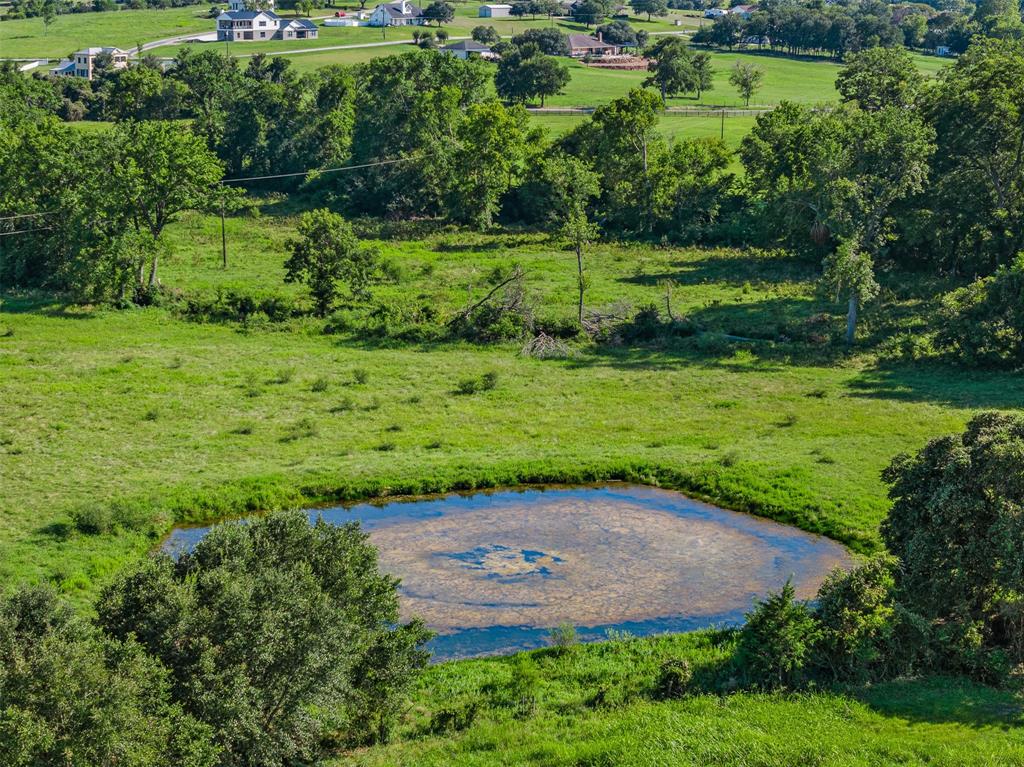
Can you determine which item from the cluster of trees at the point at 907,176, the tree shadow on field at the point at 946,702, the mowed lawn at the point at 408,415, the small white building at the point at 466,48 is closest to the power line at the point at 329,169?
the mowed lawn at the point at 408,415

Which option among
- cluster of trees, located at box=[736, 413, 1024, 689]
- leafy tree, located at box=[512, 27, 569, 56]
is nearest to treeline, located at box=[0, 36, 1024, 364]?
cluster of trees, located at box=[736, 413, 1024, 689]

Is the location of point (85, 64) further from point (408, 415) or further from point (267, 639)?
point (267, 639)

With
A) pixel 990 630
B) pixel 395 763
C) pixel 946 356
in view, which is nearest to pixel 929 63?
pixel 946 356

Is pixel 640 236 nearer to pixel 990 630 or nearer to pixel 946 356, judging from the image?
pixel 946 356

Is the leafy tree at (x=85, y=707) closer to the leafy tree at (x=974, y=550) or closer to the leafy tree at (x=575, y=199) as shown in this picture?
the leafy tree at (x=974, y=550)

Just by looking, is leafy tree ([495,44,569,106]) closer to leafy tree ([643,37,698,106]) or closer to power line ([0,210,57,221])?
leafy tree ([643,37,698,106])
